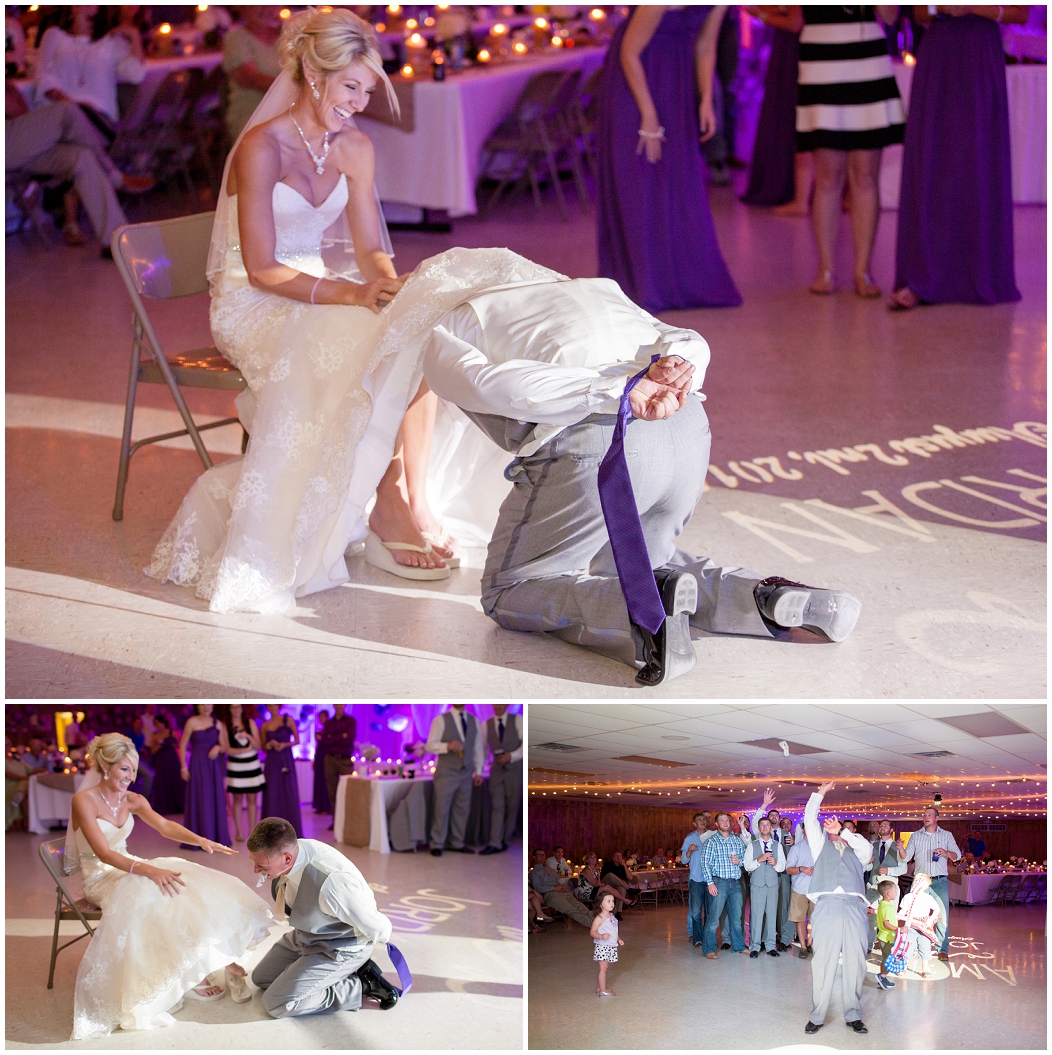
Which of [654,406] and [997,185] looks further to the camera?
[997,185]

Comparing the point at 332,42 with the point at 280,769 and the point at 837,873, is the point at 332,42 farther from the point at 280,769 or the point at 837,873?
the point at 837,873

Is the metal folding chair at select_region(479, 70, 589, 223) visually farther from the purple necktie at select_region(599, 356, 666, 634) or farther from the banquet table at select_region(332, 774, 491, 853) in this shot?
the purple necktie at select_region(599, 356, 666, 634)

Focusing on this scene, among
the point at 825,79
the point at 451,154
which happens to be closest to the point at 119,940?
the point at 825,79

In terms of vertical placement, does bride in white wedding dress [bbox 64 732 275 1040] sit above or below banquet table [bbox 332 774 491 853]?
above

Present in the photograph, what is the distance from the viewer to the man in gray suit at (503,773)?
2518mm

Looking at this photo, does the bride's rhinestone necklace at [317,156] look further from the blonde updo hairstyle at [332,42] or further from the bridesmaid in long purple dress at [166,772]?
the bridesmaid in long purple dress at [166,772]

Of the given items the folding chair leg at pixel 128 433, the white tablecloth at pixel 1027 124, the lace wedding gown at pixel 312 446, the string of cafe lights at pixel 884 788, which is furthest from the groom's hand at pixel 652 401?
the white tablecloth at pixel 1027 124

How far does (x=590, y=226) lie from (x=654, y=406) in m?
6.34

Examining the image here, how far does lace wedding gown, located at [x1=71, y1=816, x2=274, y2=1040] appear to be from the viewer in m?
2.39

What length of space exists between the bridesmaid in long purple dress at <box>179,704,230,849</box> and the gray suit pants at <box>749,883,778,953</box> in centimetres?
102

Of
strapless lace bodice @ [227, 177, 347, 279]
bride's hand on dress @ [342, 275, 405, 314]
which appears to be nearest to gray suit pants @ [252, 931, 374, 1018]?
bride's hand on dress @ [342, 275, 405, 314]

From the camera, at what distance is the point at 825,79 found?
6.40 meters

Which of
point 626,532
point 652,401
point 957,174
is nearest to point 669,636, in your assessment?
point 626,532

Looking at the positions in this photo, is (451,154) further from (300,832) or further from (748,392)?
(300,832)
